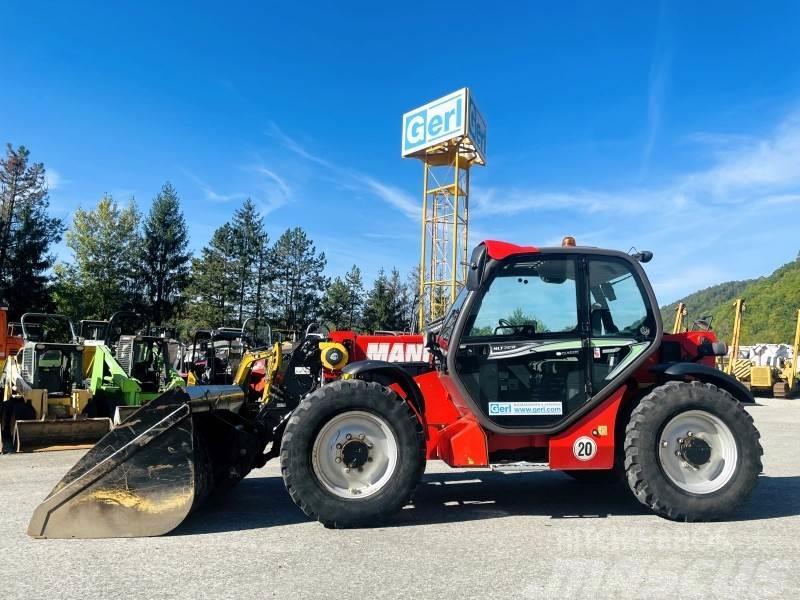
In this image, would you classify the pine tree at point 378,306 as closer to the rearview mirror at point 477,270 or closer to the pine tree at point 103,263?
the pine tree at point 103,263

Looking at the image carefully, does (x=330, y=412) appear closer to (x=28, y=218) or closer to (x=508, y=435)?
(x=508, y=435)

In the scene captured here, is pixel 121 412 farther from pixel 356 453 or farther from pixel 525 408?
pixel 525 408

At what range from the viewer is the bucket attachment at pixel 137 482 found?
4.33 m

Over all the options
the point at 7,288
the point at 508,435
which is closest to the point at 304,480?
the point at 508,435

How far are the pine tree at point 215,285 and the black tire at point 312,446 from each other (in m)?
40.9

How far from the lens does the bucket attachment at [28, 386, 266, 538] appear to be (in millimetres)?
4328

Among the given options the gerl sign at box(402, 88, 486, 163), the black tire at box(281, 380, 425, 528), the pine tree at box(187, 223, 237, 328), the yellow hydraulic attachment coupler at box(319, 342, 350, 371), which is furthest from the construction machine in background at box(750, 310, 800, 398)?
the pine tree at box(187, 223, 237, 328)

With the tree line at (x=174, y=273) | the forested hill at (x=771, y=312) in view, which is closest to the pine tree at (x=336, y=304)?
the tree line at (x=174, y=273)

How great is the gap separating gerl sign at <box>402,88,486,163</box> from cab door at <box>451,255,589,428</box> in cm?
2980

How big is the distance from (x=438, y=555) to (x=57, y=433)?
24.8 ft

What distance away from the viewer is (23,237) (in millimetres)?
37094

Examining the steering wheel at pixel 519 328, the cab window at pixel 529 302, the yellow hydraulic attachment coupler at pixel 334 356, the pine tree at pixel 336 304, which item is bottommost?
the yellow hydraulic attachment coupler at pixel 334 356

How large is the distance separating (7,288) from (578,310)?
39.6 meters

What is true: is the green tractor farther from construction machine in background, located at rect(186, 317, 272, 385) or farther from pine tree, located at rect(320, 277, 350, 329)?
pine tree, located at rect(320, 277, 350, 329)
